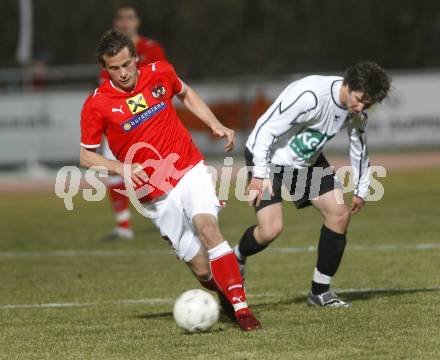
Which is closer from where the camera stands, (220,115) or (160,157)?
(160,157)

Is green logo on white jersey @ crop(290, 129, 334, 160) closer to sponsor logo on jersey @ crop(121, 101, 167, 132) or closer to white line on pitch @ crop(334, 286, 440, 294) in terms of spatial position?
sponsor logo on jersey @ crop(121, 101, 167, 132)

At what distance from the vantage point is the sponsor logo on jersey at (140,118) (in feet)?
21.5

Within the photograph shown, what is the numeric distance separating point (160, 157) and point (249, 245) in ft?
4.09

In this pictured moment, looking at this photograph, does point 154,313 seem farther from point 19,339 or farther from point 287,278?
point 287,278

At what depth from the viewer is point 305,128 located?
7039mm

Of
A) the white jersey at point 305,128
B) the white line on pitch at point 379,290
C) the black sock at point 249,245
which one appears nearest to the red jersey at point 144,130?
the white jersey at point 305,128

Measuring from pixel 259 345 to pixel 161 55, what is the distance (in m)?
5.80

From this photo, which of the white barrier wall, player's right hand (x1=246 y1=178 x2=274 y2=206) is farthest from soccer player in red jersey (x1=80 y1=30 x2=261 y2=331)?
the white barrier wall

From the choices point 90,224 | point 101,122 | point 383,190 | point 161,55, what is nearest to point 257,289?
point 101,122

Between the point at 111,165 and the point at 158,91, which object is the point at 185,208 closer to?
the point at 111,165

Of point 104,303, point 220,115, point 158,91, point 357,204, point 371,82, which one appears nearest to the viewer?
point 371,82

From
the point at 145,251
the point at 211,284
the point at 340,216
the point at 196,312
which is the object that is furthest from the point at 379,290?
the point at 145,251

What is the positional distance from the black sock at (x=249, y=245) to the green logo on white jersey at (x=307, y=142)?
2.28 ft

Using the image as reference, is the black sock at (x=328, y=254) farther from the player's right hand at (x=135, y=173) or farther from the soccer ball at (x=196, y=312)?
the player's right hand at (x=135, y=173)
